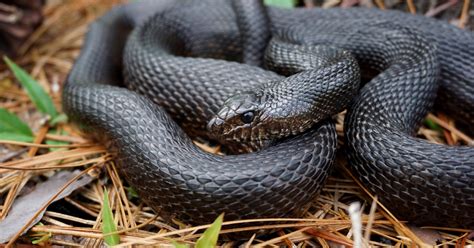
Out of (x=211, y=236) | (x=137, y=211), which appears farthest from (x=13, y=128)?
(x=211, y=236)

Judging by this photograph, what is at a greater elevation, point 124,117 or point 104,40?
point 104,40

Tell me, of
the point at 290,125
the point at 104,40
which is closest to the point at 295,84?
the point at 290,125

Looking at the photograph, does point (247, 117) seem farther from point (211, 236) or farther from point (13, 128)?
point (13, 128)

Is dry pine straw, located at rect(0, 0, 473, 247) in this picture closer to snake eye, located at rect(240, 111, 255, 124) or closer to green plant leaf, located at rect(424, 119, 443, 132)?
green plant leaf, located at rect(424, 119, 443, 132)

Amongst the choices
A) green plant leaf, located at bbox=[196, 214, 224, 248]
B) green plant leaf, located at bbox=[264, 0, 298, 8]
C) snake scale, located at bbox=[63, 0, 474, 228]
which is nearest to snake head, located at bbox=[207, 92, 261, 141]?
snake scale, located at bbox=[63, 0, 474, 228]

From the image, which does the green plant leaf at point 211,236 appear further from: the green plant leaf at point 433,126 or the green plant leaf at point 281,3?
the green plant leaf at point 281,3

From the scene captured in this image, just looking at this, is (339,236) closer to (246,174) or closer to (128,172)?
(246,174)

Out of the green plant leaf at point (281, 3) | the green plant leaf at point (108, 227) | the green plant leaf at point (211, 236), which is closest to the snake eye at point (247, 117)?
the green plant leaf at point (211, 236)
